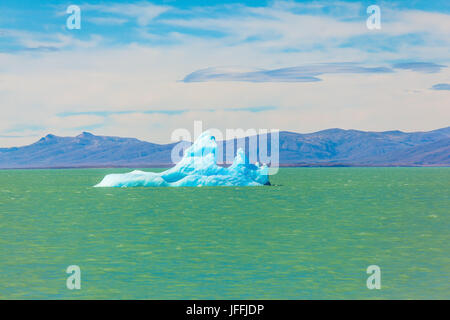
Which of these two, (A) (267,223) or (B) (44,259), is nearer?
(B) (44,259)

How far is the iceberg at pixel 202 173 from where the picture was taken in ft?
194

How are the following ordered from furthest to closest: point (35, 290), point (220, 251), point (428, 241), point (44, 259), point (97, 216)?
point (97, 216)
point (428, 241)
point (220, 251)
point (44, 259)
point (35, 290)

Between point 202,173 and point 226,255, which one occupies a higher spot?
point 202,173

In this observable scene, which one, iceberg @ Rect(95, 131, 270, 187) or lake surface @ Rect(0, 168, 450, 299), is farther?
iceberg @ Rect(95, 131, 270, 187)

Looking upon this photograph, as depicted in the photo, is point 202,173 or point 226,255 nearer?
point 226,255

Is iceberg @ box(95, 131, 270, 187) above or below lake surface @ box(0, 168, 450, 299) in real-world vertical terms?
above

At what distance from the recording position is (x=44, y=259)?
19.0 meters

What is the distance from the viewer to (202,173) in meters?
61.4

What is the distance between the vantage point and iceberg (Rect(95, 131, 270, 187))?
59.1 metres
